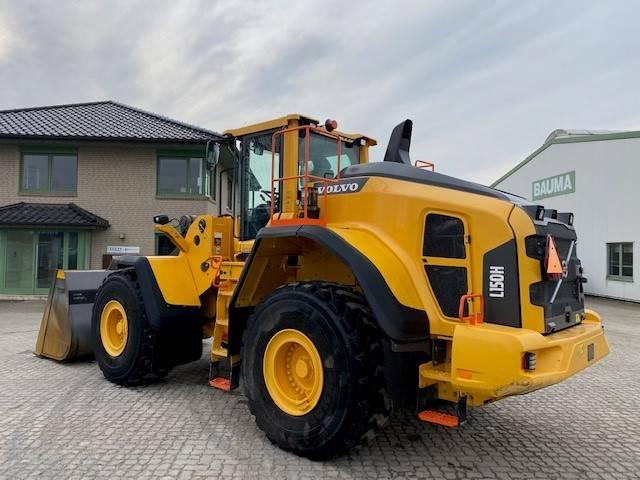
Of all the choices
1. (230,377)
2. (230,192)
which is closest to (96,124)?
(230,192)

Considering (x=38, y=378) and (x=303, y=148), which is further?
(x=38, y=378)

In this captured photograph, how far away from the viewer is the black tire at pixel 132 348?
5473mm

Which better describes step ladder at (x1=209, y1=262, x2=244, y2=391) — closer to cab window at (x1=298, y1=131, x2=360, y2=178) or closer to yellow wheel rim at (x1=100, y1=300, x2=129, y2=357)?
cab window at (x1=298, y1=131, x2=360, y2=178)

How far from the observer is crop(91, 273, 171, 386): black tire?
5473mm

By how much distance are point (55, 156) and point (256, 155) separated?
12.8 metres

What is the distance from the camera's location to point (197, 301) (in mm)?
5746

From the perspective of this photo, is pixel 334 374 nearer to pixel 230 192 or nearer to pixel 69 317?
pixel 230 192

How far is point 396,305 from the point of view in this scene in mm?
3484

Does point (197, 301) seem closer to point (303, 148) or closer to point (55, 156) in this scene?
point (303, 148)

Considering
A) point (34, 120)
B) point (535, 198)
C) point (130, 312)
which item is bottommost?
point (130, 312)

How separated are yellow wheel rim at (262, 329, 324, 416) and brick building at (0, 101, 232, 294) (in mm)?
11557

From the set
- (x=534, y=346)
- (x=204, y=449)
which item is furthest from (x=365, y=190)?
(x=204, y=449)

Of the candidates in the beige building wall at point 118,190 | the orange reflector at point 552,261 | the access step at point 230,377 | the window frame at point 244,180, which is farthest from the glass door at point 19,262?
the orange reflector at point 552,261

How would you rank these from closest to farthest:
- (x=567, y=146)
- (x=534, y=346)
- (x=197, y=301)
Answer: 1. (x=534, y=346)
2. (x=197, y=301)
3. (x=567, y=146)
